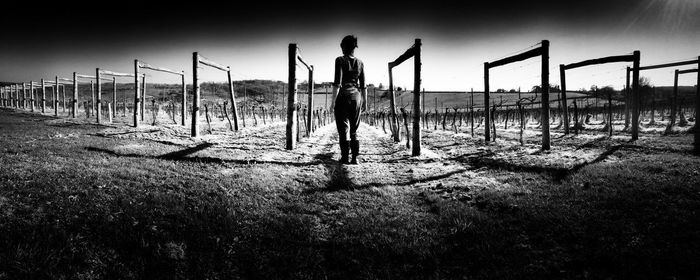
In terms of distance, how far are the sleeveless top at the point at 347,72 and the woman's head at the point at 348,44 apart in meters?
0.16

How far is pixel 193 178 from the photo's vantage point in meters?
4.95

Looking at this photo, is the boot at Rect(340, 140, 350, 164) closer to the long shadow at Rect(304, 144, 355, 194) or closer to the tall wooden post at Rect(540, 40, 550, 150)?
the long shadow at Rect(304, 144, 355, 194)

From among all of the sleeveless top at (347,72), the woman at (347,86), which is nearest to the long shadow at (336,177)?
the woman at (347,86)

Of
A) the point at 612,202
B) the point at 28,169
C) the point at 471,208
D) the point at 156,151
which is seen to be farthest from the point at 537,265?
the point at 156,151

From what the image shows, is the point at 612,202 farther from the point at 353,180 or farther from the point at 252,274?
the point at 252,274

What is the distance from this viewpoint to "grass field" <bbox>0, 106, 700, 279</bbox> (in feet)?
8.36

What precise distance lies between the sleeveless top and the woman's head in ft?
0.54

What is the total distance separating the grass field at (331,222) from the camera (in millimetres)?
2549

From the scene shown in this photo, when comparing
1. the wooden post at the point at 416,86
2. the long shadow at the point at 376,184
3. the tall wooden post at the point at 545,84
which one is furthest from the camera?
the tall wooden post at the point at 545,84

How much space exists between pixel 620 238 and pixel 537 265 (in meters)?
1.11

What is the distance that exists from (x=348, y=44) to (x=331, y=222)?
164 inches

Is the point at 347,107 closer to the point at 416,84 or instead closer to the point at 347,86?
the point at 347,86

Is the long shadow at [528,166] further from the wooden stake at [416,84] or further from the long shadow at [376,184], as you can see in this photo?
the wooden stake at [416,84]

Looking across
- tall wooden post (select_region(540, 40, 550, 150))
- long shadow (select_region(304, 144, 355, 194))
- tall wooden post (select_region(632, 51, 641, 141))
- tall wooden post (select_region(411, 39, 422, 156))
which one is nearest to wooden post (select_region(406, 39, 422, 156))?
tall wooden post (select_region(411, 39, 422, 156))
